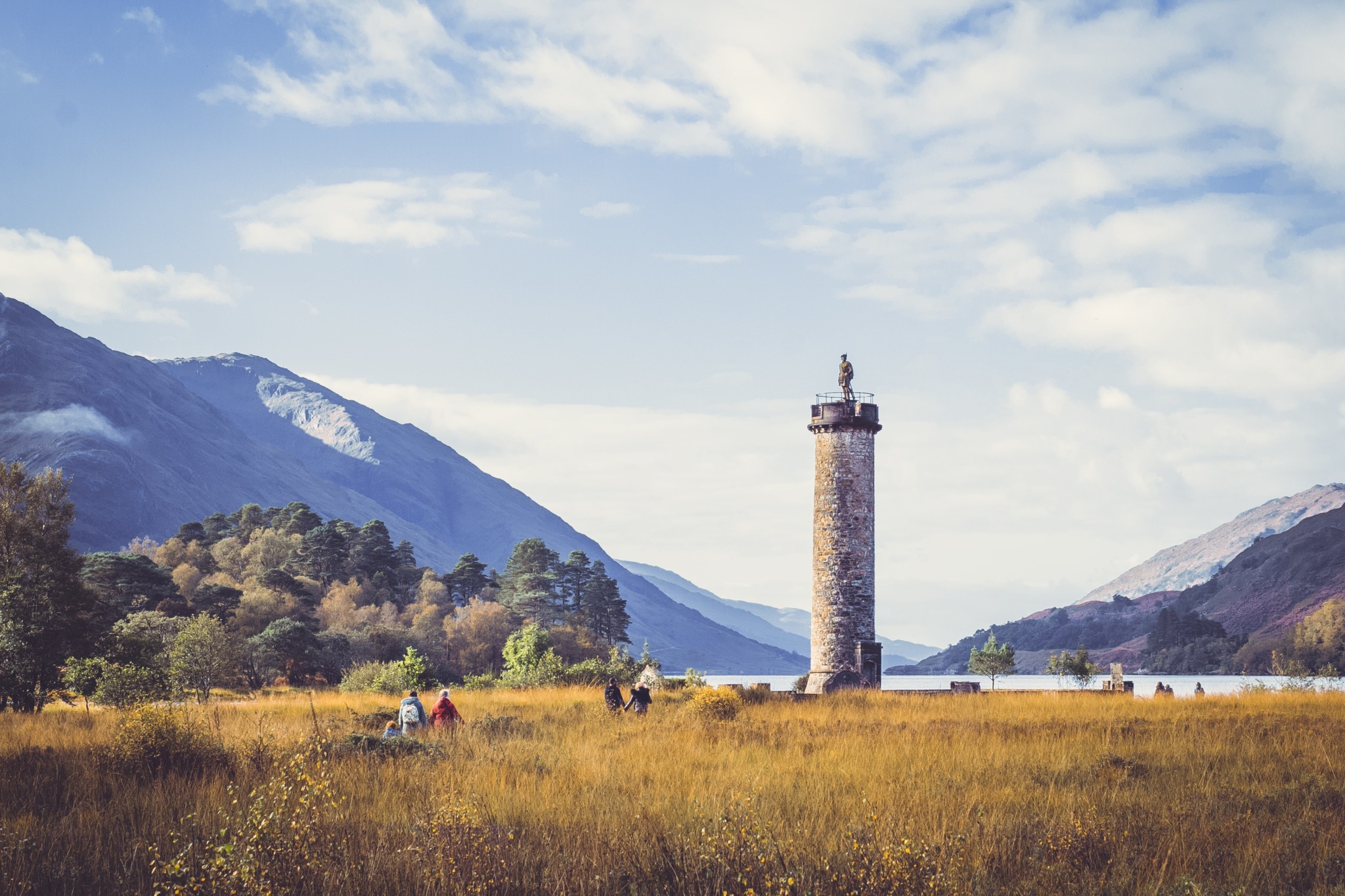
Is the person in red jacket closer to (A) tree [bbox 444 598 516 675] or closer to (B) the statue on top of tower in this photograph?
(B) the statue on top of tower

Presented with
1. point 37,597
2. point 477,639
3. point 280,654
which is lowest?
point 280,654

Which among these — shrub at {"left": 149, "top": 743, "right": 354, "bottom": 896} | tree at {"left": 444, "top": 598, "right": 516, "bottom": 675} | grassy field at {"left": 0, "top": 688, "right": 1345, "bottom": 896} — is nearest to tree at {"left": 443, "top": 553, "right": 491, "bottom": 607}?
tree at {"left": 444, "top": 598, "right": 516, "bottom": 675}

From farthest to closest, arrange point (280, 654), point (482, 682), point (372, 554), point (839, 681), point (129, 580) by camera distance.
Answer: point (372, 554)
point (129, 580)
point (280, 654)
point (482, 682)
point (839, 681)

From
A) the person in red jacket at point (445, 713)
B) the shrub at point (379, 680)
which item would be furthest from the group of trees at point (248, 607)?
the shrub at point (379, 680)

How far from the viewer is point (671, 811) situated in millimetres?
9484

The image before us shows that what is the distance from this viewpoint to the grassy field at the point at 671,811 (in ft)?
23.1

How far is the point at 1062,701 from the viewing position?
25.0 m

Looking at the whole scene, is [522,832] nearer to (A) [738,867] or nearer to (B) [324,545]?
(A) [738,867]

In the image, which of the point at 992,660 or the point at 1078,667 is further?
the point at 992,660

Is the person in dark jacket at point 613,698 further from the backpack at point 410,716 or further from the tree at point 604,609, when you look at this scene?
the tree at point 604,609

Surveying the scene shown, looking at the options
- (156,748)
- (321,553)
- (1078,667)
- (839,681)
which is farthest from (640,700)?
(321,553)

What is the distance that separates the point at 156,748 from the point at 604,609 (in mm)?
89336

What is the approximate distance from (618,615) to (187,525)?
1683 inches

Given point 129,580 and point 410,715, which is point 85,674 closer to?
point 410,715
